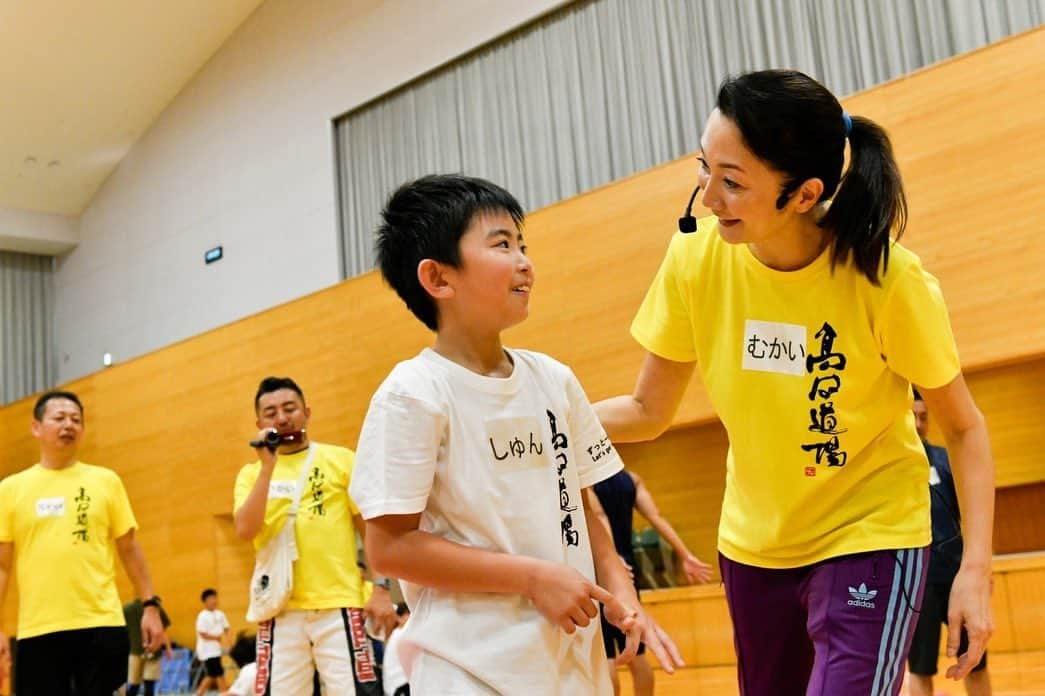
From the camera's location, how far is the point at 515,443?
207cm

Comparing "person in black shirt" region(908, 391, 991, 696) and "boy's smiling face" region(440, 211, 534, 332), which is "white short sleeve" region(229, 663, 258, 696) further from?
"boy's smiling face" region(440, 211, 534, 332)

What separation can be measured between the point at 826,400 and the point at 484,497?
788mm

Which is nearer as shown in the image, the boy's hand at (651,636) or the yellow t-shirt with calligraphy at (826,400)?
the boy's hand at (651,636)

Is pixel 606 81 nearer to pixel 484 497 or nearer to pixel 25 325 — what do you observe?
pixel 484 497

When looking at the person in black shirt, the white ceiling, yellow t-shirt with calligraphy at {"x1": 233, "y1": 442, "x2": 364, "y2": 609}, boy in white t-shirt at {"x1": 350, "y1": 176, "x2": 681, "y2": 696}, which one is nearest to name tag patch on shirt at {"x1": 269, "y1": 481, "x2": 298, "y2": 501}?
yellow t-shirt with calligraphy at {"x1": 233, "y1": 442, "x2": 364, "y2": 609}

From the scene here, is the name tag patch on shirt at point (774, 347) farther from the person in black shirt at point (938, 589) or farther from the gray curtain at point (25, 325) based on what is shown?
the gray curtain at point (25, 325)

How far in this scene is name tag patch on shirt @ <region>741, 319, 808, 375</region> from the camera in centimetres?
234

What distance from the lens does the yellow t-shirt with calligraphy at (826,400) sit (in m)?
2.25

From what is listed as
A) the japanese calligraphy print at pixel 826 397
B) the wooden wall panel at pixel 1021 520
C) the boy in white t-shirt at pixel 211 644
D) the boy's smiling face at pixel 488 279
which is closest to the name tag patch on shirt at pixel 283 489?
the boy's smiling face at pixel 488 279

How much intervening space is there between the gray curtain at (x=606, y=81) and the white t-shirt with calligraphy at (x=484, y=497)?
6930mm

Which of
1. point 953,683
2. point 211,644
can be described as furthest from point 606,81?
point 211,644

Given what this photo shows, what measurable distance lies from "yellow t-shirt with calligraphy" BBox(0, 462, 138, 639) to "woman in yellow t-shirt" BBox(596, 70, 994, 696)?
3.81 meters

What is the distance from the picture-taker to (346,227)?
40.9 ft

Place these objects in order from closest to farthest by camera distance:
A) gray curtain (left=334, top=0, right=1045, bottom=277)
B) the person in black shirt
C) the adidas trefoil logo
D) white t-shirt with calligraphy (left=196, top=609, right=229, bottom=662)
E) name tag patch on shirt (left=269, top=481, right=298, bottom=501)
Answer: the adidas trefoil logo < the person in black shirt < name tag patch on shirt (left=269, top=481, right=298, bottom=501) < gray curtain (left=334, top=0, right=1045, bottom=277) < white t-shirt with calligraphy (left=196, top=609, right=229, bottom=662)
